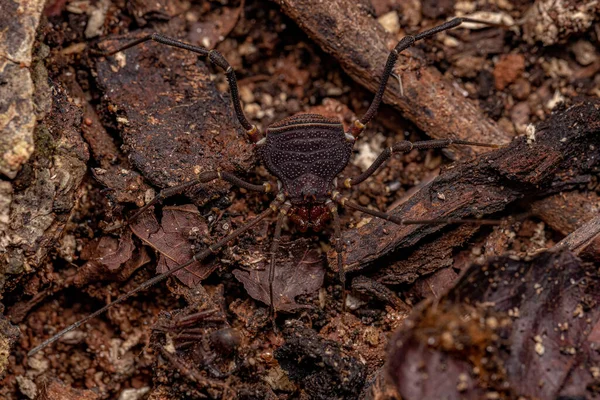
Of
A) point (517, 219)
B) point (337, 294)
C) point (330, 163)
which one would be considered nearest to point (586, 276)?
point (517, 219)

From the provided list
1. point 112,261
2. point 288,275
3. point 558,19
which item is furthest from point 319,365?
point 558,19

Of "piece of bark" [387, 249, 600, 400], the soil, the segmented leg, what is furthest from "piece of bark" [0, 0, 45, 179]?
"piece of bark" [387, 249, 600, 400]

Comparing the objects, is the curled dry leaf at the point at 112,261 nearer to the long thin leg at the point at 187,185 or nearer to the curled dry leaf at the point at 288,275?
the long thin leg at the point at 187,185

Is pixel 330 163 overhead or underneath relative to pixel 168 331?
overhead

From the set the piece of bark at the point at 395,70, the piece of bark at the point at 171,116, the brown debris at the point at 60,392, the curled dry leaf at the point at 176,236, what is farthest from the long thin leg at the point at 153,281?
the piece of bark at the point at 395,70

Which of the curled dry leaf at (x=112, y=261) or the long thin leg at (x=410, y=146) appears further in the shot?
the long thin leg at (x=410, y=146)

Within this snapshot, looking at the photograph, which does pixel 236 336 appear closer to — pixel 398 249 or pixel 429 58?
pixel 398 249

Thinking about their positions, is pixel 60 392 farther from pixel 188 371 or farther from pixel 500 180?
pixel 500 180
